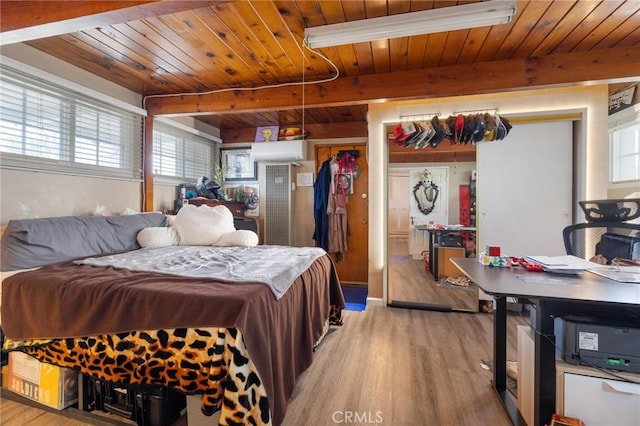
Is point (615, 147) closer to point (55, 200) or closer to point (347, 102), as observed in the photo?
point (347, 102)

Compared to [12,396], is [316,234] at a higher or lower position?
higher

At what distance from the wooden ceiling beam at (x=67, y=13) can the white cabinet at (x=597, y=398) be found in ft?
7.66

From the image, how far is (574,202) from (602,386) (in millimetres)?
2361

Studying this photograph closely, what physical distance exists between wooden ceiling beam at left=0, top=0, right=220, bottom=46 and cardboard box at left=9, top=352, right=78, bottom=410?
73.2 inches

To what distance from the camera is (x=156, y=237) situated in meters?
2.50

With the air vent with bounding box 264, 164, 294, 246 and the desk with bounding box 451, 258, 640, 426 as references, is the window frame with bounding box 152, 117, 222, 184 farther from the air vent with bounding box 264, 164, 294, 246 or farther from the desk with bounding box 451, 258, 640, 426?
the desk with bounding box 451, 258, 640, 426

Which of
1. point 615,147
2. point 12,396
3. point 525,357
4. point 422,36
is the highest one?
point 422,36

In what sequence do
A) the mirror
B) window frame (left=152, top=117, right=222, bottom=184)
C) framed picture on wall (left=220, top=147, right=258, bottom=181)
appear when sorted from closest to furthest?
the mirror, window frame (left=152, top=117, right=222, bottom=184), framed picture on wall (left=220, top=147, right=258, bottom=181)

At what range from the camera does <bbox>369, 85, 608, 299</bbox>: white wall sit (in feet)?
8.55

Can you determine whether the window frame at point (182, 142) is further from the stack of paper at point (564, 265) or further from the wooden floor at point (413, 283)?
the stack of paper at point (564, 265)

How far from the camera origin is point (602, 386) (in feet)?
3.61

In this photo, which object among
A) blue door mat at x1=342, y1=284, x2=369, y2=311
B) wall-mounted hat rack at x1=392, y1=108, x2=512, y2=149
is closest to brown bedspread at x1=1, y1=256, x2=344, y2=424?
blue door mat at x1=342, y1=284, x2=369, y2=311

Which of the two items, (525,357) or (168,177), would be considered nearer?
(525,357)

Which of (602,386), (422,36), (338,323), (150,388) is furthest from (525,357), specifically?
(422,36)
